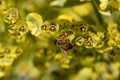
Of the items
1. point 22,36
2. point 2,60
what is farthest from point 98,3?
point 2,60

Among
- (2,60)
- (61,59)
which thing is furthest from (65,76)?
(2,60)

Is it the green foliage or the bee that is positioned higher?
the green foliage

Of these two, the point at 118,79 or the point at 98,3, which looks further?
the point at 118,79

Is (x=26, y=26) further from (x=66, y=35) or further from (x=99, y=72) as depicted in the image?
(x=99, y=72)

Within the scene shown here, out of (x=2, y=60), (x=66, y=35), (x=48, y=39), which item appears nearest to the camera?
(x=66, y=35)

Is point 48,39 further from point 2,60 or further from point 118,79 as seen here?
point 118,79

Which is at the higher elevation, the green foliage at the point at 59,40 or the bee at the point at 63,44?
the green foliage at the point at 59,40

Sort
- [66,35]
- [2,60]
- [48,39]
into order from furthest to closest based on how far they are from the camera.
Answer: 1. [48,39]
2. [2,60]
3. [66,35]

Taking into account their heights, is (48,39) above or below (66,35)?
above

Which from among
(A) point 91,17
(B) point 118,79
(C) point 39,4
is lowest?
(B) point 118,79
